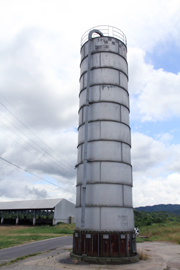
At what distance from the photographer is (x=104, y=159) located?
14062mm

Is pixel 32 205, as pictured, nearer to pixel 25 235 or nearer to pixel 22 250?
pixel 25 235

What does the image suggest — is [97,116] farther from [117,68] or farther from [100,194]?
[100,194]

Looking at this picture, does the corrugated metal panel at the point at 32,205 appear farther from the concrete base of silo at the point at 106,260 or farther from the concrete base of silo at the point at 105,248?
the concrete base of silo at the point at 106,260

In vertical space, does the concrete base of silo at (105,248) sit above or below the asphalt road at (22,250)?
above

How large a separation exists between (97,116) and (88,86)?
214 centimetres

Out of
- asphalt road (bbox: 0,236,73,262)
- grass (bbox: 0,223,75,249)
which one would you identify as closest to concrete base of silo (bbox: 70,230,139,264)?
asphalt road (bbox: 0,236,73,262)

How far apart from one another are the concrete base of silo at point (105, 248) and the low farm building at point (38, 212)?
119ft

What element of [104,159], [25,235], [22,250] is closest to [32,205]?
[25,235]

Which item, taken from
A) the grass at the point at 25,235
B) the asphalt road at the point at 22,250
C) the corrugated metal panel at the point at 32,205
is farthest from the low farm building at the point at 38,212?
the asphalt road at the point at 22,250

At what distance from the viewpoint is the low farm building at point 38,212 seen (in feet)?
159

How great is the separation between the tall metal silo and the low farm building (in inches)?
1426

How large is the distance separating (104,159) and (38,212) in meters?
41.8

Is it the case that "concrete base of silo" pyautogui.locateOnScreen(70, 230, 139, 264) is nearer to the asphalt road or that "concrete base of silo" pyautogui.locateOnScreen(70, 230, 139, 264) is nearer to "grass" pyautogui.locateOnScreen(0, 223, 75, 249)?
the asphalt road

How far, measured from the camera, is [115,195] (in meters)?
13.6
